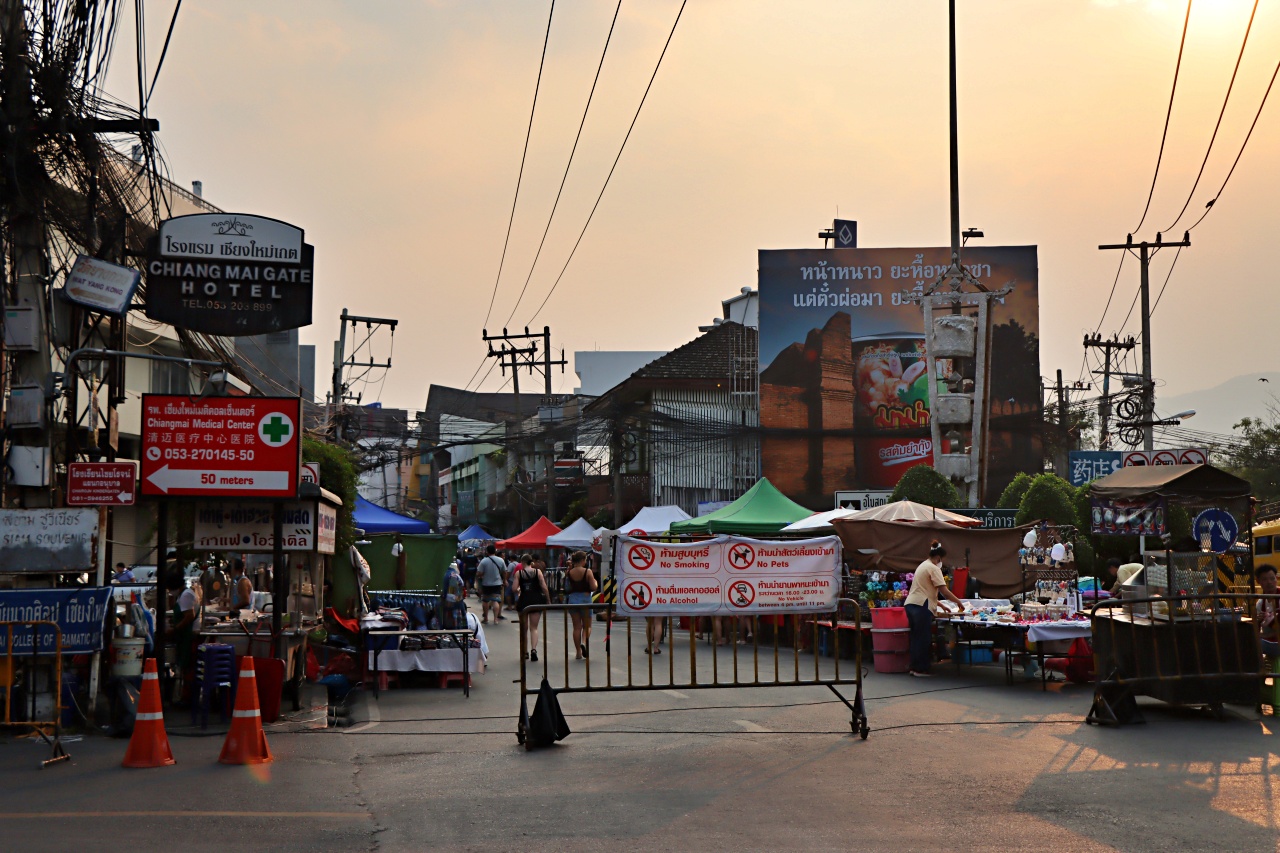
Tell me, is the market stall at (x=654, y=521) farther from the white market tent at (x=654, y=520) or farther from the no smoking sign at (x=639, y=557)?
the no smoking sign at (x=639, y=557)

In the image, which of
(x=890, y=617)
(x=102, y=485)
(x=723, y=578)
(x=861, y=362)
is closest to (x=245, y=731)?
(x=102, y=485)

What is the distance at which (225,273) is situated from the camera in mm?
15188

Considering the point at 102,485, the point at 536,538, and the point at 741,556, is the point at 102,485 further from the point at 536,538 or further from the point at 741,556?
the point at 536,538

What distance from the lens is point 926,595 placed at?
51.3ft

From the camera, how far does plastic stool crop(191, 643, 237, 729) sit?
1186 cm

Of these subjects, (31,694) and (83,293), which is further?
(83,293)

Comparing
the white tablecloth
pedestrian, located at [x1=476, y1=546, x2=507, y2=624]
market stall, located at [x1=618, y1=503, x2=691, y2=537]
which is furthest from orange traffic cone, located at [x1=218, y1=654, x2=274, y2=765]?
market stall, located at [x1=618, y1=503, x2=691, y2=537]

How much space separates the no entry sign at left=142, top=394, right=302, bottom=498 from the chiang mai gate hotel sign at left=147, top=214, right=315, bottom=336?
2.67m

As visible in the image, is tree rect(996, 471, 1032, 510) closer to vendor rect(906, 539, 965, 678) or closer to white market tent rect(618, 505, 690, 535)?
white market tent rect(618, 505, 690, 535)

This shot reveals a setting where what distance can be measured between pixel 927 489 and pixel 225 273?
648 inches

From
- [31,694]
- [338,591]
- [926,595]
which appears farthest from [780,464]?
[31,694]

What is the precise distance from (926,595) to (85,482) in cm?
1008

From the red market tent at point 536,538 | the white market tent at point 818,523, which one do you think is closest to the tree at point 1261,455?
the red market tent at point 536,538

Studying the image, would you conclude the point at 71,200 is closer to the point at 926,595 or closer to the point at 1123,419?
the point at 926,595
